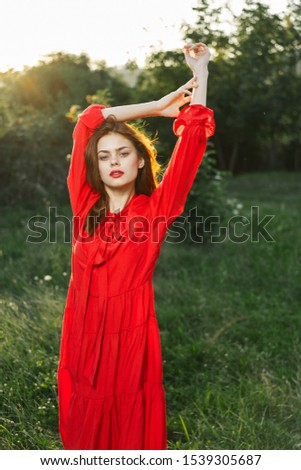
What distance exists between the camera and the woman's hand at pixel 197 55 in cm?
211

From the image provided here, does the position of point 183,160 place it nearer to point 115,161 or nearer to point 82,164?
point 115,161

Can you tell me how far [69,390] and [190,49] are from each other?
1.27 metres

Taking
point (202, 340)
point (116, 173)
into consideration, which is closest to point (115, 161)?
point (116, 173)

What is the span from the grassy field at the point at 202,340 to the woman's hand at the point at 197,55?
154 centimetres

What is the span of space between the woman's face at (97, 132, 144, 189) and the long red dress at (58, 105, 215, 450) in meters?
0.12

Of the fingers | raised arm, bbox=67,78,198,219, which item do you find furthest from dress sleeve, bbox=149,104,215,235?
the fingers

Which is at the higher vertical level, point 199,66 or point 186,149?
point 199,66

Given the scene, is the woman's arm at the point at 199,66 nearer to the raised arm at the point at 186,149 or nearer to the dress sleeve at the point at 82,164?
the raised arm at the point at 186,149

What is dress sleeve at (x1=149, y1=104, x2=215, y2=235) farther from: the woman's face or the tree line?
the tree line

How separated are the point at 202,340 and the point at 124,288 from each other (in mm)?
1978

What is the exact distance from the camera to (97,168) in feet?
7.07

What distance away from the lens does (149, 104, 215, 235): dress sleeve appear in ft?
6.61
